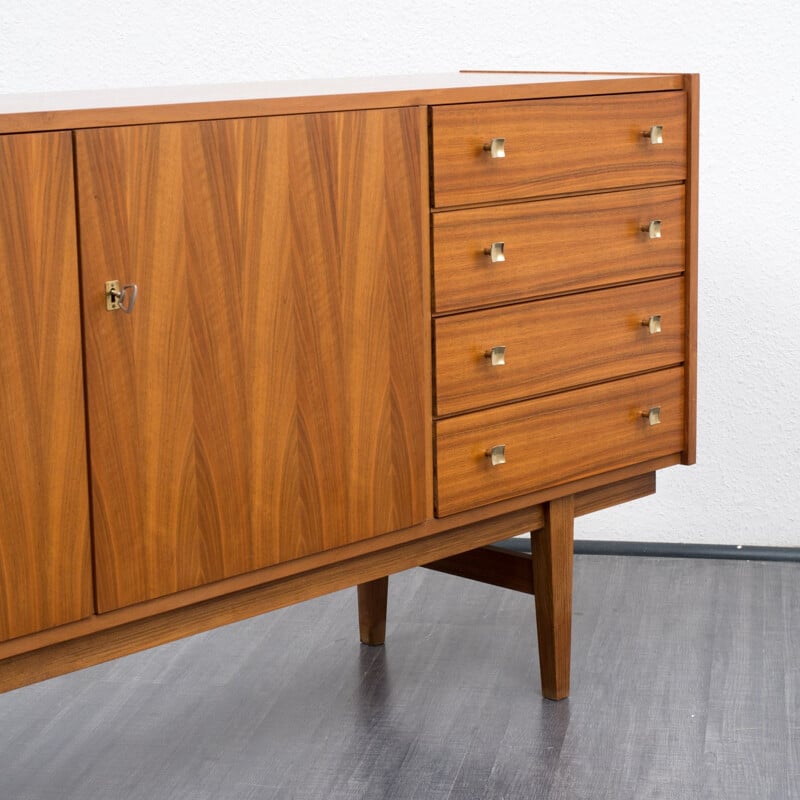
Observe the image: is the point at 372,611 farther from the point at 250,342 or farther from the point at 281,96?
the point at 281,96

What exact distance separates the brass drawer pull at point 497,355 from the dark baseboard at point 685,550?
1.31m

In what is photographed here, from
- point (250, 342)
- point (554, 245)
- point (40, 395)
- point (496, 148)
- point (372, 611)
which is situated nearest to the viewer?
point (40, 395)

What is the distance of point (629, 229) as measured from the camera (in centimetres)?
223

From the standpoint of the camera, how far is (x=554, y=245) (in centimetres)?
212

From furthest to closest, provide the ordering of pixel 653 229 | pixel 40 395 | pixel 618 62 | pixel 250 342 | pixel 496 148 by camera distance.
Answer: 1. pixel 618 62
2. pixel 653 229
3. pixel 496 148
4. pixel 250 342
5. pixel 40 395

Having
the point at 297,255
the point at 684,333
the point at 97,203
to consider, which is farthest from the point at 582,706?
the point at 97,203

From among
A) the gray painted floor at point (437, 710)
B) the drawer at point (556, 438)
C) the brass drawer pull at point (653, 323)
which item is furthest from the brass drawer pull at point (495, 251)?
the gray painted floor at point (437, 710)

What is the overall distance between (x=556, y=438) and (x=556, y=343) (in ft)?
0.51

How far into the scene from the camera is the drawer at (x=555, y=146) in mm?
1969

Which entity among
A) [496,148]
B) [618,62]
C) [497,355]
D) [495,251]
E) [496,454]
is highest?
[618,62]

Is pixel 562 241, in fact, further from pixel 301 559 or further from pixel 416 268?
pixel 301 559

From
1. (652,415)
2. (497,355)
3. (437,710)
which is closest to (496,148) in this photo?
(497,355)

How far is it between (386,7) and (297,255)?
163cm

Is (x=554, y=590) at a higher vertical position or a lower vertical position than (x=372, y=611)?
higher
